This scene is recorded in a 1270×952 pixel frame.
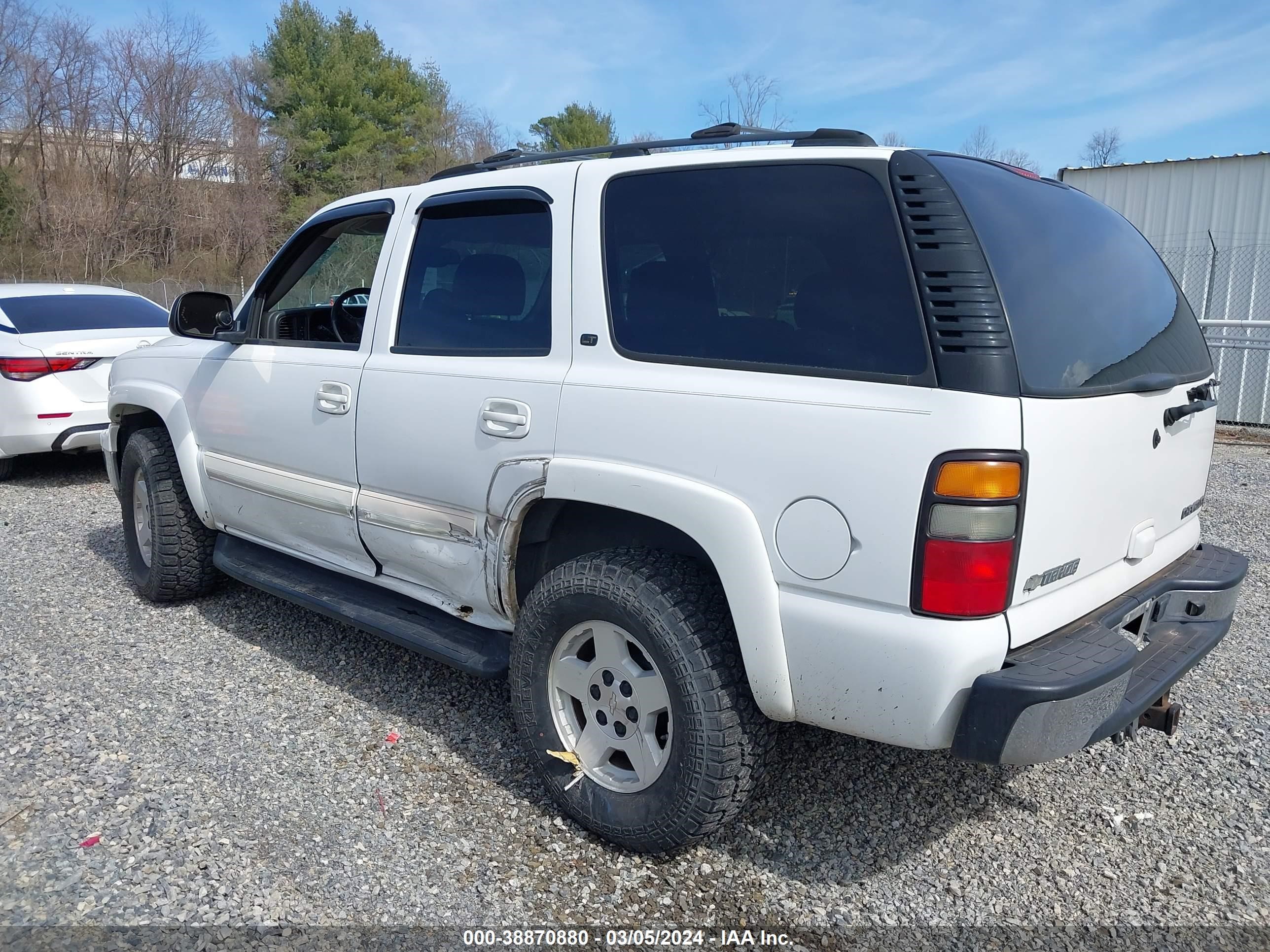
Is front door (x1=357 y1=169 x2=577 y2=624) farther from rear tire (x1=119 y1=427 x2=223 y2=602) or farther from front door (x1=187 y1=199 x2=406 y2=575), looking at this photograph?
rear tire (x1=119 y1=427 x2=223 y2=602)

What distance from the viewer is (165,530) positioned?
15.2ft

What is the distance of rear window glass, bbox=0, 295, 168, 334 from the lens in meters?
7.64

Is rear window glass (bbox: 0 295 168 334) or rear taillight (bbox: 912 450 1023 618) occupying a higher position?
rear window glass (bbox: 0 295 168 334)

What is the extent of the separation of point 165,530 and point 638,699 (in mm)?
3006

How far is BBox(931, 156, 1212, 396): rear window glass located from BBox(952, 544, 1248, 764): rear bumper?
2.02ft

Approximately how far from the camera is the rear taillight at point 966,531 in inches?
83.1

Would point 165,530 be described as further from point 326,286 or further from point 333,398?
point 333,398

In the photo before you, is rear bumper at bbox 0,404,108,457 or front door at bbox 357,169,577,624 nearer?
front door at bbox 357,169,577,624

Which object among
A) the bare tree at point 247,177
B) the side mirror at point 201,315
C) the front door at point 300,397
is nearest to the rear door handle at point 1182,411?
the front door at point 300,397

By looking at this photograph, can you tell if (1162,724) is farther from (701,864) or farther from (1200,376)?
(701,864)

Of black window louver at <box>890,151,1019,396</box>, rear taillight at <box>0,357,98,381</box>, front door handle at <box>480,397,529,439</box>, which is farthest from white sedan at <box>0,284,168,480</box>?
black window louver at <box>890,151,1019,396</box>

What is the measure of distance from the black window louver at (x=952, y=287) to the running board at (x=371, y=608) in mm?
1770

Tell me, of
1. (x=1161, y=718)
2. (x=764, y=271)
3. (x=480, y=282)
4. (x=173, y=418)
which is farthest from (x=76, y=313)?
(x=1161, y=718)

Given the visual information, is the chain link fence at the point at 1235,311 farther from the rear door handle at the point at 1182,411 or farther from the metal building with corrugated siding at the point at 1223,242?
Result: the rear door handle at the point at 1182,411
